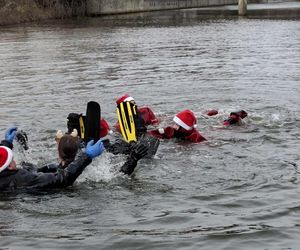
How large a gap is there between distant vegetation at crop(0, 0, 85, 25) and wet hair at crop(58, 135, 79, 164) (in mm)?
39350

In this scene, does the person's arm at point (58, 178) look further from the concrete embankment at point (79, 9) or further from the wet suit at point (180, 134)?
the concrete embankment at point (79, 9)

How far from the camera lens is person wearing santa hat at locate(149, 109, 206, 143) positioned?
948 cm

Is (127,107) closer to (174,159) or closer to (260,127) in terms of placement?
(174,159)

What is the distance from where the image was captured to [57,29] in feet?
125

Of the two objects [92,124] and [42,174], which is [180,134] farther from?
[42,174]

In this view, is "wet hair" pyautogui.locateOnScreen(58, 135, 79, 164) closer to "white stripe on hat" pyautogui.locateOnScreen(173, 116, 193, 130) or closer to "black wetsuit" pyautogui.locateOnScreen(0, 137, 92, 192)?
"black wetsuit" pyautogui.locateOnScreen(0, 137, 92, 192)

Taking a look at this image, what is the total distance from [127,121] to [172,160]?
916 mm

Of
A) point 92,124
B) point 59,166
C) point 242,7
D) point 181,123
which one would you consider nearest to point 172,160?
point 181,123

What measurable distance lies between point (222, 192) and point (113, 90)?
8.39 m

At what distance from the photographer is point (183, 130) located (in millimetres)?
9617

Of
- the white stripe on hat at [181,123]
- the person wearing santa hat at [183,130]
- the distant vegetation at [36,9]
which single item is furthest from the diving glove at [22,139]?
the distant vegetation at [36,9]

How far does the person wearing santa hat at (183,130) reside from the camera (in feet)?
31.1

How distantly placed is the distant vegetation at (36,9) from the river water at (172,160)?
994 inches

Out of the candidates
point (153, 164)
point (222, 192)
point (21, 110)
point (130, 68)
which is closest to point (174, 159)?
point (153, 164)
